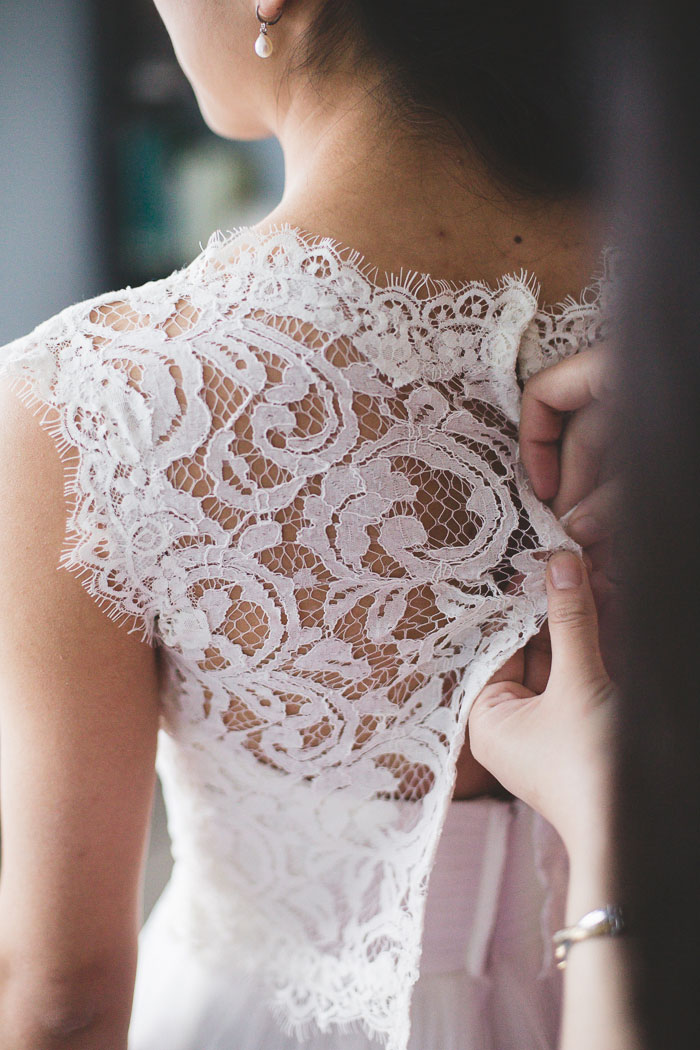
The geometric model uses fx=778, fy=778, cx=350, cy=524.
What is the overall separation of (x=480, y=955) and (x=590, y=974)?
1.55ft

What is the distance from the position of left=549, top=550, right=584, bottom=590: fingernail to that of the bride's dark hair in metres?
0.30

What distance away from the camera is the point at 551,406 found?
2.03 feet

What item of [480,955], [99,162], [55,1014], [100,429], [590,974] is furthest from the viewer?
[99,162]

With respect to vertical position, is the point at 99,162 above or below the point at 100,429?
above

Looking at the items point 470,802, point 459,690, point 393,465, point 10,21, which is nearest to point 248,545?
point 393,465

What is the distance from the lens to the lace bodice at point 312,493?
597 mm

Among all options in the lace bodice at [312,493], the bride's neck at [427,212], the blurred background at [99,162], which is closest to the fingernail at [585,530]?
the lace bodice at [312,493]

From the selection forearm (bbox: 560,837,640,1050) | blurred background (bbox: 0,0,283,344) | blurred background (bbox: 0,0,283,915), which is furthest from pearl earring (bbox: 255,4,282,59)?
blurred background (bbox: 0,0,283,344)

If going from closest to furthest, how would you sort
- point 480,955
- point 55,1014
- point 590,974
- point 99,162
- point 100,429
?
point 590,974, point 100,429, point 55,1014, point 480,955, point 99,162

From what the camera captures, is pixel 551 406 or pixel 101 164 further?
pixel 101 164

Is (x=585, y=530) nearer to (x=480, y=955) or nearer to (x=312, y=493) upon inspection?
(x=312, y=493)

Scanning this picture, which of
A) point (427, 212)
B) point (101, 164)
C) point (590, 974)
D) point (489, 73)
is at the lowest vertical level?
point (590, 974)

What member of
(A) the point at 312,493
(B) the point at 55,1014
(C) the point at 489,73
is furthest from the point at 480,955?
(C) the point at 489,73

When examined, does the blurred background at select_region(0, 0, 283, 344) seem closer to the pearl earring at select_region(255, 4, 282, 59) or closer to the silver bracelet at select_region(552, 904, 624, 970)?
the pearl earring at select_region(255, 4, 282, 59)
